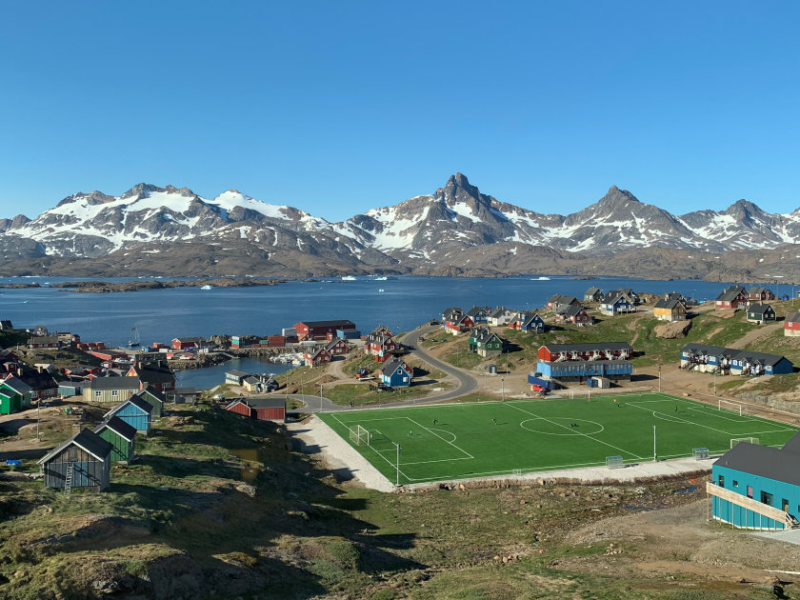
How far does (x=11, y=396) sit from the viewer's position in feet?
216

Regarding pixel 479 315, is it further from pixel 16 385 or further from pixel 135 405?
pixel 135 405

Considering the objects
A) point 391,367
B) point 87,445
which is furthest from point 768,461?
point 391,367

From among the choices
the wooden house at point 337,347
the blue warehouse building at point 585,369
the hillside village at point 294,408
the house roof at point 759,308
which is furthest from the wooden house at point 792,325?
the wooden house at point 337,347

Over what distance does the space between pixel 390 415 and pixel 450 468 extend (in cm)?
2195

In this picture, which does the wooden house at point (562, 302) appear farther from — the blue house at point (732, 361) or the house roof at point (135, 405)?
the house roof at point (135, 405)

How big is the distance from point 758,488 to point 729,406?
145 feet

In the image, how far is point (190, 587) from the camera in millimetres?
24312

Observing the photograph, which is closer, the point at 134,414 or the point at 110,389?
the point at 134,414

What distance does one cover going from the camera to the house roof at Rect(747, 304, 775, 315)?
4363 inches

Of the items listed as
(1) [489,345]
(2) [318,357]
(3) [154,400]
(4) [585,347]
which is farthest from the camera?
(2) [318,357]

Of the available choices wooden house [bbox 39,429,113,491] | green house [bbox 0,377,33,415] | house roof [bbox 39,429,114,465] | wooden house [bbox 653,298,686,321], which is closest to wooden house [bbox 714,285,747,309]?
wooden house [bbox 653,298,686,321]

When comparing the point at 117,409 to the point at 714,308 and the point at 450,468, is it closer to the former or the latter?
the point at 450,468

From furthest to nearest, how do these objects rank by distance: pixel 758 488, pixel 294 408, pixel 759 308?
pixel 759 308
pixel 294 408
pixel 758 488

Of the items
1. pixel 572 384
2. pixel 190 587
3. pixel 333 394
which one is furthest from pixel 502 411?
pixel 190 587
